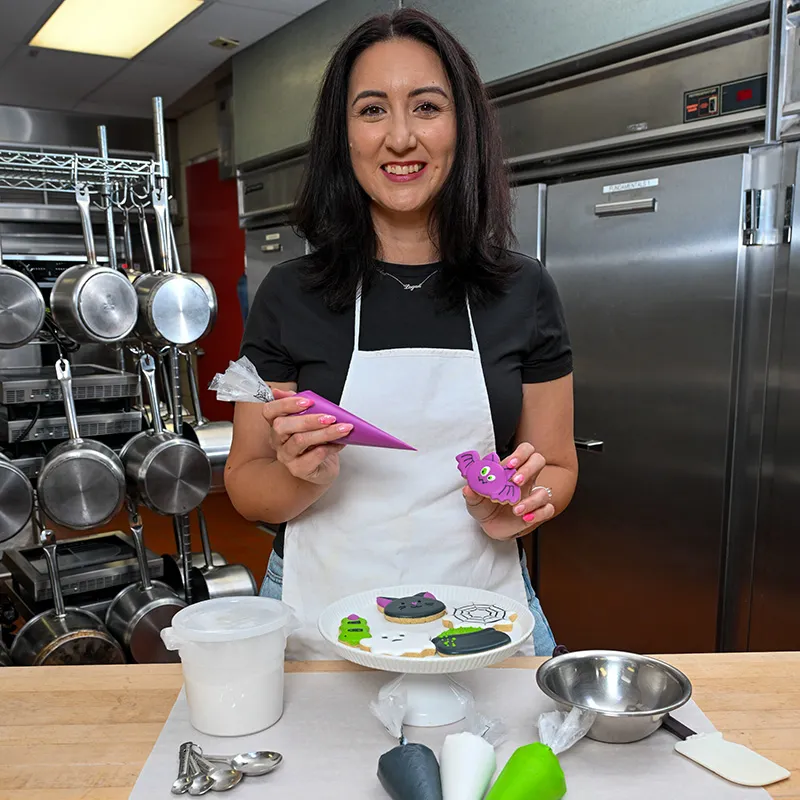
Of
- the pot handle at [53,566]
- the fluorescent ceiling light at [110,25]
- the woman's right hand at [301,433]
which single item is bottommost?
the pot handle at [53,566]

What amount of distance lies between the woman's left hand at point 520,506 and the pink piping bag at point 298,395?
156mm

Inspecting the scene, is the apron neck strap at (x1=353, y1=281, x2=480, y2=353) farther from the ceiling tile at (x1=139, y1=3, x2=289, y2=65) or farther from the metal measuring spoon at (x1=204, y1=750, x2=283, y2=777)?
the ceiling tile at (x1=139, y1=3, x2=289, y2=65)

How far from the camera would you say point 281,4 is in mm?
3309

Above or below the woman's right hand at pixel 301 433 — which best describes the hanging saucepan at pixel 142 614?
below

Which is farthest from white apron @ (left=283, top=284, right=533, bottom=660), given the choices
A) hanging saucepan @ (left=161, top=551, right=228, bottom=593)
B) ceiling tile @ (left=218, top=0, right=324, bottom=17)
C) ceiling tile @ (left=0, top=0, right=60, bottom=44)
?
ceiling tile @ (left=0, top=0, right=60, bottom=44)

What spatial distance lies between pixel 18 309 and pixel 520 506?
4.68ft

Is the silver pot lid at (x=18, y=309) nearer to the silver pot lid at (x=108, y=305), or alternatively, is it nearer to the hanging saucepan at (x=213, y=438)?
the silver pot lid at (x=108, y=305)

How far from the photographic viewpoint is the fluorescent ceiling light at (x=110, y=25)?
337 cm

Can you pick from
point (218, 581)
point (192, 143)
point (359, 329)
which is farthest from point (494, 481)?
point (192, 143)

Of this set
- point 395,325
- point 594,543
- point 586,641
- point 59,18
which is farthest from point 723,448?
point 59,18

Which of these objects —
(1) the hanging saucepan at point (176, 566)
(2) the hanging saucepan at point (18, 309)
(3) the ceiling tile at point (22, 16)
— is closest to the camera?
(2) the hanging saucepan at point (18, 309)

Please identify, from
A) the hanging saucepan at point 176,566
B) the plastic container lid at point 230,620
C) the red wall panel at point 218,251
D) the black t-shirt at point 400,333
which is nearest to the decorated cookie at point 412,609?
the plastic container lid at point 230,620

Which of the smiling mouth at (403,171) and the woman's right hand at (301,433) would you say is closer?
the woman's right hand at (301,433)

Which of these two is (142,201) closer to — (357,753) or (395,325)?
(395,325)
